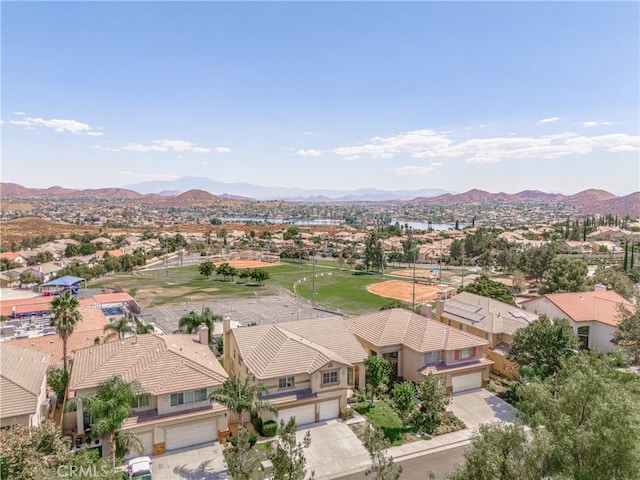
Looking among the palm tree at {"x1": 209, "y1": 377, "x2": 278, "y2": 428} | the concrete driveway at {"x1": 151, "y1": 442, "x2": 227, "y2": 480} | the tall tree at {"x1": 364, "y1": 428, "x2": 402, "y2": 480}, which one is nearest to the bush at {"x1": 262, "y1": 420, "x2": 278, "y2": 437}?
the palm tree at {"x1": 209, "y1": 377, "x2": 278, "y2": 428}

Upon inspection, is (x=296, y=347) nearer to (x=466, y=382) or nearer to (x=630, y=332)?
(x=466, y=382)

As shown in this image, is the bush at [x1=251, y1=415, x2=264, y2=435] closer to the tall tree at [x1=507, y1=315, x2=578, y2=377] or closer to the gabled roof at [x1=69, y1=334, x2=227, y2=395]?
the gabled roof at [x1=69, y1=334, x2=227, y2=395]

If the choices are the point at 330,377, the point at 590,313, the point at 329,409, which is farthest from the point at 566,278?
→ the point at 329,409

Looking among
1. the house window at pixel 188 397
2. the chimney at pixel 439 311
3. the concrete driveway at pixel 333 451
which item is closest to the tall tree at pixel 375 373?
the concrete driveway at pixel 333 451

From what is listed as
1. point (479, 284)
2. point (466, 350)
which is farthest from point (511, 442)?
point (479, 284)

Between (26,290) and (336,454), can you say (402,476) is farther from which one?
(26,290)

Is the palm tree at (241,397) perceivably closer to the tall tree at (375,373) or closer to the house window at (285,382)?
the house window at (285,382)
